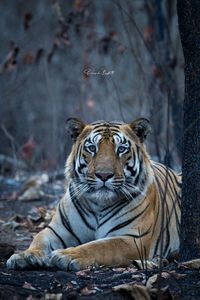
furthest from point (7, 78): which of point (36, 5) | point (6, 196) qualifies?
point (6, 196)

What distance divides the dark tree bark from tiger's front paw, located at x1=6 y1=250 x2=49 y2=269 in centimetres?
87

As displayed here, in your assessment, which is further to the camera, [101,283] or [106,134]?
[106,134]

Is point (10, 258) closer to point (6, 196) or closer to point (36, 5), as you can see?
point (6, 196)

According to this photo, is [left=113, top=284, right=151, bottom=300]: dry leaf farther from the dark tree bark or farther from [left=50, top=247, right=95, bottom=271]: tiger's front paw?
[left=50, top=247, right=95, bottom=271]: tiger's front paw

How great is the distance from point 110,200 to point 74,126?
0.62 m

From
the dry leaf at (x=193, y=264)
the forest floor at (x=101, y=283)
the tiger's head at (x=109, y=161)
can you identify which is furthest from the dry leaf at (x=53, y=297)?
the tiger's head at (x=109, y=161)

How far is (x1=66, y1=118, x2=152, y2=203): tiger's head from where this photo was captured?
5.77 m

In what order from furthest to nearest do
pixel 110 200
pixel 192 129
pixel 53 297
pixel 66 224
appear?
pixel 66 224 → pixel 110 200 → pixel 192 129 → pixel 53 297

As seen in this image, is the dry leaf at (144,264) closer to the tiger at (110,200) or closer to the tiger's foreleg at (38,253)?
the tiger at (110,200)

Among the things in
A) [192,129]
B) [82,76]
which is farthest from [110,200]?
[82,76]

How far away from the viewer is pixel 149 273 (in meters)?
4.88

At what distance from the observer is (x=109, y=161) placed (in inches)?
228

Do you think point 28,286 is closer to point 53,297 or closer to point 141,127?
point 53,297

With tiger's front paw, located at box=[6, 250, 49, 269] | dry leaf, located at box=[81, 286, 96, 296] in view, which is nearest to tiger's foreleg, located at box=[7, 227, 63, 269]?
tiger's front paw, located at box=[6, 250, 49, 269]
